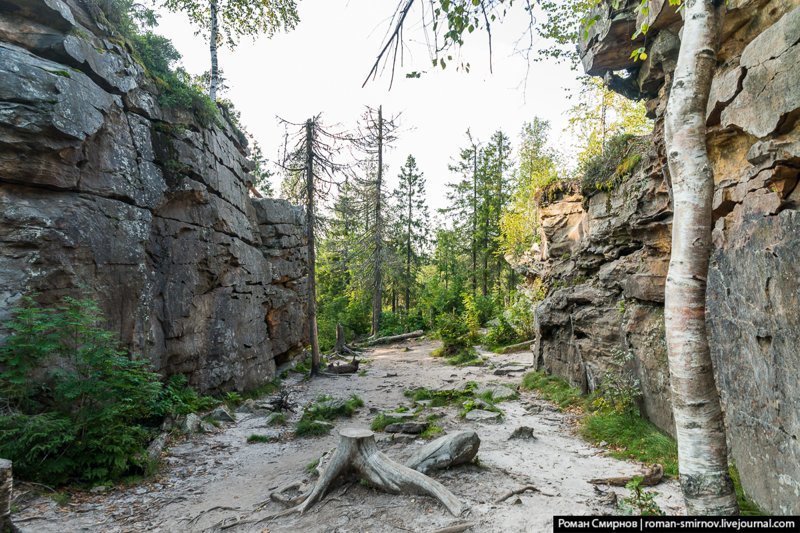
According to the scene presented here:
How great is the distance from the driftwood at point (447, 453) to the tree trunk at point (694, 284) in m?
3.24

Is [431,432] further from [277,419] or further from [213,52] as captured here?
[213,52]

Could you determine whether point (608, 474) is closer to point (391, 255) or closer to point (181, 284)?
point (181, 284)

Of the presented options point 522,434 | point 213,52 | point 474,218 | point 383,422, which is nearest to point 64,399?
point 383,422

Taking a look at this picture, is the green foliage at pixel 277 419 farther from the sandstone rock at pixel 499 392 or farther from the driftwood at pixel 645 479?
the driftwood at pixel 645 479

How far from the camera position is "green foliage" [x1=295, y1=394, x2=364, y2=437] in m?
8.07

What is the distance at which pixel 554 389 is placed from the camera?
10055 millimetres

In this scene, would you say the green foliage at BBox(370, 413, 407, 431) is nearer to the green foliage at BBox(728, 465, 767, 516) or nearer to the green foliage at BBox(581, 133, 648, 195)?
the green foliage at BBox(728, 465, 767, 516)

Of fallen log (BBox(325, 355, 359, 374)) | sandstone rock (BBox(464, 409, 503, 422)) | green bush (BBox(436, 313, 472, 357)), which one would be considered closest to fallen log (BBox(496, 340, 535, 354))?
green bush (BBox(436, 313, 472, 357))

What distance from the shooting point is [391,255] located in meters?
25.6

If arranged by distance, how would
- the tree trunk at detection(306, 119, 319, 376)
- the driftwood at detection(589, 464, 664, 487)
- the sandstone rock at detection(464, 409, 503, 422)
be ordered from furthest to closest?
the tree trunk at detection(306, 119, 319, 376), the sandstone rock at detection(464, 409, 503, 422), the driftwood at detection(589, 464, 664, 487)

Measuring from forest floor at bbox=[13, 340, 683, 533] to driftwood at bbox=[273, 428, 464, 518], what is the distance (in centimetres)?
10

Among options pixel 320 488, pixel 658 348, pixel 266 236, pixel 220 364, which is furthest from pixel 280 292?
pixel 658 348

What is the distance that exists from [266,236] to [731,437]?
13507 millimetres

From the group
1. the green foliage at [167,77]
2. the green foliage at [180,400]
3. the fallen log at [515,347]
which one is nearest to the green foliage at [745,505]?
the green foliage at [180,400]
